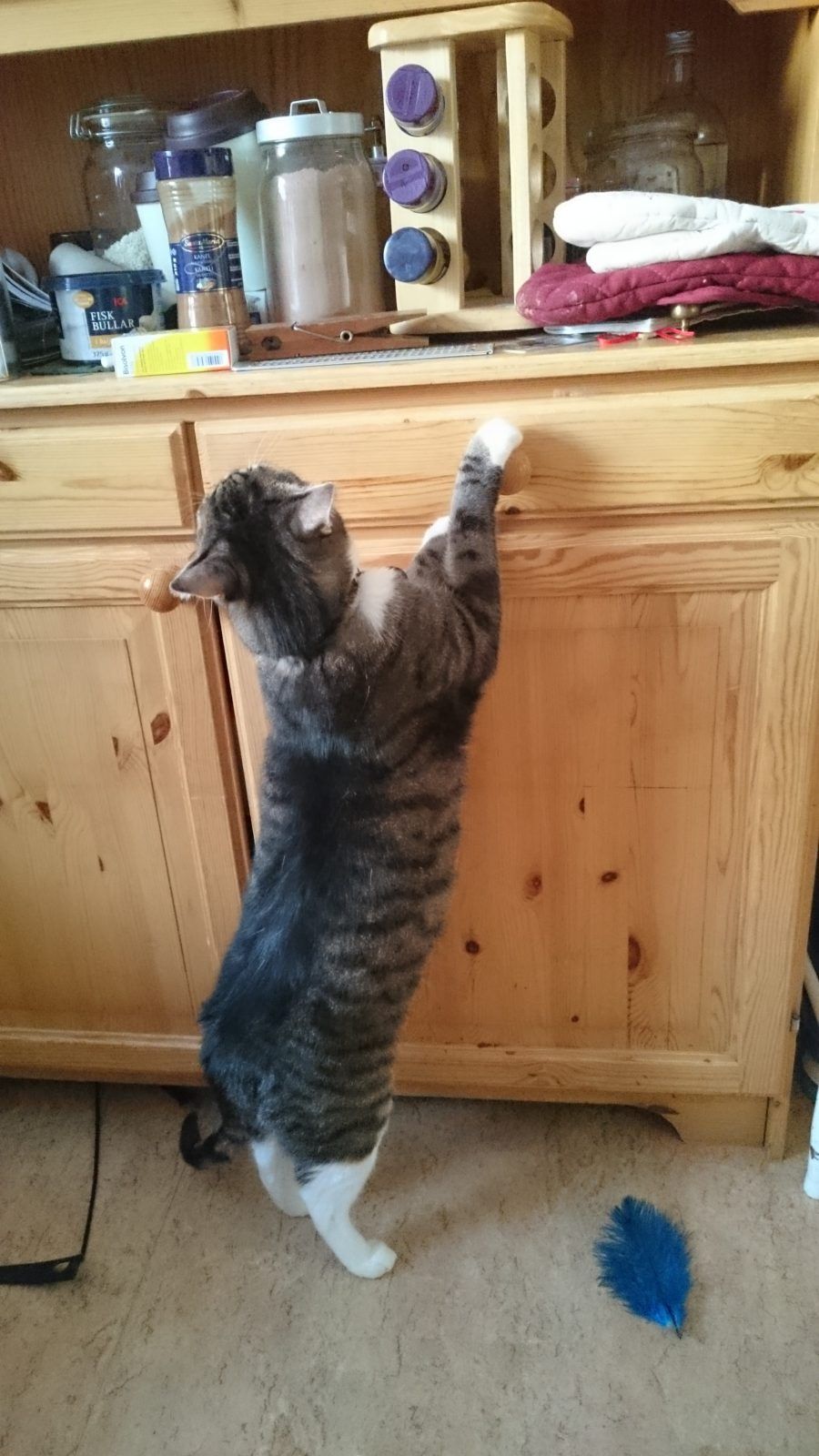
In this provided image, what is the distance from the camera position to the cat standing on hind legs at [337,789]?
2.91 ft

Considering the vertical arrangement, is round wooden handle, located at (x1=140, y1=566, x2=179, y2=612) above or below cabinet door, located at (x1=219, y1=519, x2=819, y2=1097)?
above

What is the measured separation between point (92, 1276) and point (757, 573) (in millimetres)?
1077

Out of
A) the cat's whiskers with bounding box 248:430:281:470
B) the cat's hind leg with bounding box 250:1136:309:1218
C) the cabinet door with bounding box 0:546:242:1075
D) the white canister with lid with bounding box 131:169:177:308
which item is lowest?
the cat's hind leg with bounding box 250:1136:309:1218

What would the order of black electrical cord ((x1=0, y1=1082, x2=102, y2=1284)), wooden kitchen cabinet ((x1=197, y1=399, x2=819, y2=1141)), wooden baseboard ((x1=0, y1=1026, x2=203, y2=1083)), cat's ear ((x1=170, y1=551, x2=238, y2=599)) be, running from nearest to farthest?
cat's ear ((x1=170, y1=551, x2=238, y2=599)) → wooden kitchen cabinet ((x1=197, y1=399, x2=819, y2=1141)) → black electrical cord ((x1=0, y1=1082, x2=102, y2=1284)) → wooden baseboard ((x1=0, y1=1026, x2=203, y2=1083))

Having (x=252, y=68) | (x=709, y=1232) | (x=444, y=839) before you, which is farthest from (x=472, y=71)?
(x=709, y=1232)

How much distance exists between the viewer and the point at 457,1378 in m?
1.04

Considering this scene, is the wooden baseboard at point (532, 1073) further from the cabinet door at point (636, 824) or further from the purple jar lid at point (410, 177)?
the purple jar lid at point (410, 177)

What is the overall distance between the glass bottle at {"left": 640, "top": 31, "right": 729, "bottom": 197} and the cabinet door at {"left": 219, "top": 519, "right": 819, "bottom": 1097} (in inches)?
22.8

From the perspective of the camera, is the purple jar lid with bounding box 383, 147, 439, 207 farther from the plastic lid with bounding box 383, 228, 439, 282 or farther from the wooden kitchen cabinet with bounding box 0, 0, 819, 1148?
the wooden kitchen cabinet with bounding box 0, 0, 819, 1148

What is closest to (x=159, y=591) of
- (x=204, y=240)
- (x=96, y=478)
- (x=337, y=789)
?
(x=96, y=478)

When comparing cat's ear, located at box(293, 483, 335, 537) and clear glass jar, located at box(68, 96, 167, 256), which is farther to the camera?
clear glass jar, located at box(68, 96, 167, 256)

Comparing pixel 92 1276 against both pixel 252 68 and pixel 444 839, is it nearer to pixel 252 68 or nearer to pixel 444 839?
pixel 444 839

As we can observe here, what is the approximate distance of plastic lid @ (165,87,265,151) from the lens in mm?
1147

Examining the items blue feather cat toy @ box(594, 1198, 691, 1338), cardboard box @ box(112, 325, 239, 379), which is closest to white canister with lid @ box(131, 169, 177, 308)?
cardboard box @ box(112, 325, 239, 379)
